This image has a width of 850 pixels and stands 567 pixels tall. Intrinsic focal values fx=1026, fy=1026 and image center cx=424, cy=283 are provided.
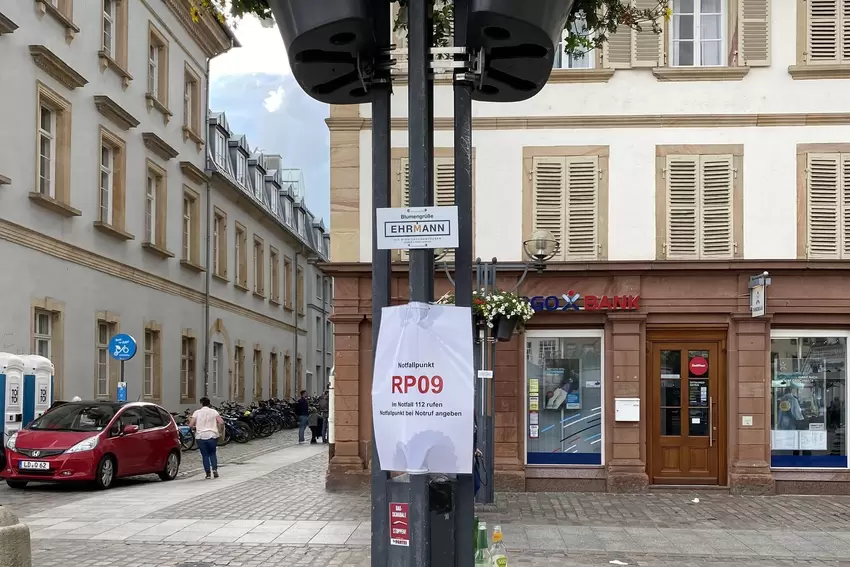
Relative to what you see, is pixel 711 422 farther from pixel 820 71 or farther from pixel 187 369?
pixel 187 369

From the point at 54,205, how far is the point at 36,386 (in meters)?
4.09

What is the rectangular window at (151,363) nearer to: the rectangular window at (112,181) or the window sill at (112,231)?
the window sill at (112,231)

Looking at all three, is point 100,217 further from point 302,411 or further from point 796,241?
point 796,241

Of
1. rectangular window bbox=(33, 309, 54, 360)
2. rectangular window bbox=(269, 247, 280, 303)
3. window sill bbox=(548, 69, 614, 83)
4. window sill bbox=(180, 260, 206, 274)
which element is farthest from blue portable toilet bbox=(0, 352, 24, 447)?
rectangular window bbox=(269, 247, 280, 303)

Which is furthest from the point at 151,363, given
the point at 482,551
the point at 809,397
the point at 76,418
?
the point at 482,551

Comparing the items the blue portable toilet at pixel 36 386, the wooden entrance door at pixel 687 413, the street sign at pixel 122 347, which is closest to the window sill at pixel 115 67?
the street sign at pixel 122 347

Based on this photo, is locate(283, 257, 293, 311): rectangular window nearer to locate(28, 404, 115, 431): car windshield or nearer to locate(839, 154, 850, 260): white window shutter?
locate(28, 404, 115, 431): car windshield

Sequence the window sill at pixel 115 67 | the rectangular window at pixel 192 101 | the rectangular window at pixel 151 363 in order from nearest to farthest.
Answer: the window sill at pixel 115 67 → the rectangular window at pixel 151 363 → the rectangular window at pixel 192 101

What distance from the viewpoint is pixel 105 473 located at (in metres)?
16.8

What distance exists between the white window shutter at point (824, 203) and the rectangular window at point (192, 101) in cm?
1983

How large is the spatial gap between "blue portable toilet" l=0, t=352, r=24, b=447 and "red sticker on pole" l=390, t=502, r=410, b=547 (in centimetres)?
1533

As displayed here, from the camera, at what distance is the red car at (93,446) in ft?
53.4

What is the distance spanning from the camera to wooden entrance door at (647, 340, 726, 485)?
16.1 meters

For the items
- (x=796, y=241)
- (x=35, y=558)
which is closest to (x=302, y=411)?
(x=796, y=241)
